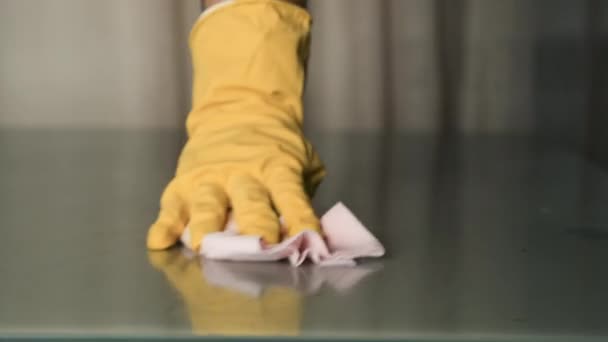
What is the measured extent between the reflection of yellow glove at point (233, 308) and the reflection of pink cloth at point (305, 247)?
0.07 ft

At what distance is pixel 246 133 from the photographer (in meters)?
0.67

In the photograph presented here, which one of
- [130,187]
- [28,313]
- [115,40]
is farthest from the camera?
[115,40]

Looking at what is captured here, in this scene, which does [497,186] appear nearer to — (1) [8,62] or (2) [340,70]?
(2) [340,70]

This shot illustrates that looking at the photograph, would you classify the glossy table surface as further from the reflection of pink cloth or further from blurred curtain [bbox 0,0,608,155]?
blurred curtain [bbox 0,0,608,155]

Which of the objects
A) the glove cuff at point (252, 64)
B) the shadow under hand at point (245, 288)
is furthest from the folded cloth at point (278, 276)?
the glove cuff at point (252, 64)

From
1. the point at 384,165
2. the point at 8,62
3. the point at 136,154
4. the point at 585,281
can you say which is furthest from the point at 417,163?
the point at 8,62

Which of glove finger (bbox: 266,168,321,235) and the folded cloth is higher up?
glove finger (bbox: 266,168,321,235)

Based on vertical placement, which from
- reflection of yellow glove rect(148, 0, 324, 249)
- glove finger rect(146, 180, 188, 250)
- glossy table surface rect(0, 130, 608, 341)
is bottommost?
glossy table surface rect(0, 130, 608, 341)

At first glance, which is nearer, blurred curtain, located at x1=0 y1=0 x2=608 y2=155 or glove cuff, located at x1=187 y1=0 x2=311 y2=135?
glove cuff, located at x1=187 y1=0 x2=311 y2=135

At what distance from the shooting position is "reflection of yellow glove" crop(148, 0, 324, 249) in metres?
0.61

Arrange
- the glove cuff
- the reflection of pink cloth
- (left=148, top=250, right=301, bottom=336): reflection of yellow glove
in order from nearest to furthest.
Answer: (left=148, top=250, right=301, bottom=336): reflection of yellow glove → the reflection of pink cloth → the glove cuff

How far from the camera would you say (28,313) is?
19.1 inches

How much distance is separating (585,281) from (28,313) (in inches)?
12.7

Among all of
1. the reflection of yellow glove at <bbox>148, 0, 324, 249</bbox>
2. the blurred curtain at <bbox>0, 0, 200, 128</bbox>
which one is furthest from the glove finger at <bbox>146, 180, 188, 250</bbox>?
the blurred curtain at <bbox>0, 0, 200, 128</bbox>
